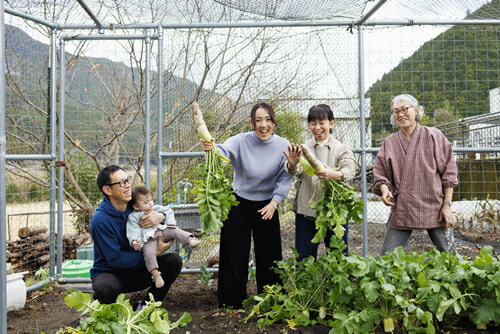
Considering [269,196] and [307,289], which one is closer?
[307,289]

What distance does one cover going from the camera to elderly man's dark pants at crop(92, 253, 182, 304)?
3.94 meters

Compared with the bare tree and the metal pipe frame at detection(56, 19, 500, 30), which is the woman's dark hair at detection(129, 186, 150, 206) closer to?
the bare tree

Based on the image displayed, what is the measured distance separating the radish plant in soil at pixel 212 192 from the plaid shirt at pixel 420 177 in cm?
127

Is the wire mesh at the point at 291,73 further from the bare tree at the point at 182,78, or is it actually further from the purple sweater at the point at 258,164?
the purple sweater at the point at 258,164

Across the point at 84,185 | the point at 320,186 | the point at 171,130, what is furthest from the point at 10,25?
the point at 320,186

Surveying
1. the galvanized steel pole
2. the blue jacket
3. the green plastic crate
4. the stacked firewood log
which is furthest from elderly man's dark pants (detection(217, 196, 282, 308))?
the stacked firewood log

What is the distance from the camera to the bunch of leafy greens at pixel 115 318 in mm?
2896

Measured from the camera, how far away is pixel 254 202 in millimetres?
4398

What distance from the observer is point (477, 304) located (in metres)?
3.51

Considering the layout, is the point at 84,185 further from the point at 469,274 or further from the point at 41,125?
the point at 469,274

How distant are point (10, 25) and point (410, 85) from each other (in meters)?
4.60

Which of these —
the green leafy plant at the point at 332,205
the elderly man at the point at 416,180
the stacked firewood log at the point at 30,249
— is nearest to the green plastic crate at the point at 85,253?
the stacked firewood log at the point at 30,249

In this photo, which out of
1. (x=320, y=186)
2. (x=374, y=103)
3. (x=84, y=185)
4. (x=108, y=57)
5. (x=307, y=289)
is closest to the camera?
(x=307, y=289)

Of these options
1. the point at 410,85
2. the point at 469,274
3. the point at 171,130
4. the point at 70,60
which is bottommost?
the point at 469,274
